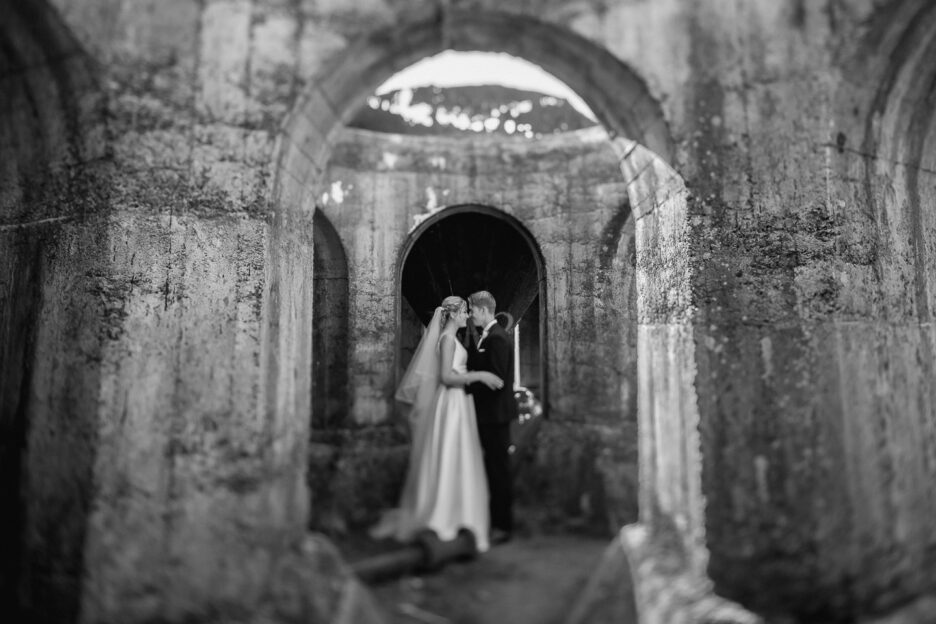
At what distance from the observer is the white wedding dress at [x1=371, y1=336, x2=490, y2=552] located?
14.1 ft

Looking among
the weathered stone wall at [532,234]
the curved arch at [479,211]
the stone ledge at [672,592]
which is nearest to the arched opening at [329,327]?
the weathered stone wall at [532,234]

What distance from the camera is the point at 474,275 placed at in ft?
36.3

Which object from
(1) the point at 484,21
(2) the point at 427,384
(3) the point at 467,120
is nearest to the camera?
(1) the point at 484,21

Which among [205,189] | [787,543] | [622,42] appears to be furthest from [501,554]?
[622,42]

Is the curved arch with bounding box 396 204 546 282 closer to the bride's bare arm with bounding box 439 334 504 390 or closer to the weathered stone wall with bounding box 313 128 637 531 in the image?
the weathered stone wall with bounding box 313 128 637 531

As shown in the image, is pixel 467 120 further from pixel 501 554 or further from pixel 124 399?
pixel 124 399

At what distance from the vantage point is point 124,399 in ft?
8.69

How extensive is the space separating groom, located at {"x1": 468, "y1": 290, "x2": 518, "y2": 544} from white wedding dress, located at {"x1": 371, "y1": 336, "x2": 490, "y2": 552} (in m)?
0.08

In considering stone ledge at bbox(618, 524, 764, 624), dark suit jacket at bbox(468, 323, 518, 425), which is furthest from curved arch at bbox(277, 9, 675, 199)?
dark suit jacket at bbox(468, 323, 518, 425)

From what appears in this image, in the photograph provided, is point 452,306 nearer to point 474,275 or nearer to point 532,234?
point 532,234

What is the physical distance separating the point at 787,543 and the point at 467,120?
19.3 feet

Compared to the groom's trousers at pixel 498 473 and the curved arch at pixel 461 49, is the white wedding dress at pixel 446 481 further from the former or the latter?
the curved arch at pixel 461 49

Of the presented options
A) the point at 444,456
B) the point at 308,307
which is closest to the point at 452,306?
the point at 444,456

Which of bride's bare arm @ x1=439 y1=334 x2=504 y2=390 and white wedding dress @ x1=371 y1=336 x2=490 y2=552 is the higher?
bride's bare arm @ x1=439 y1=334 x2=504 y2=390
